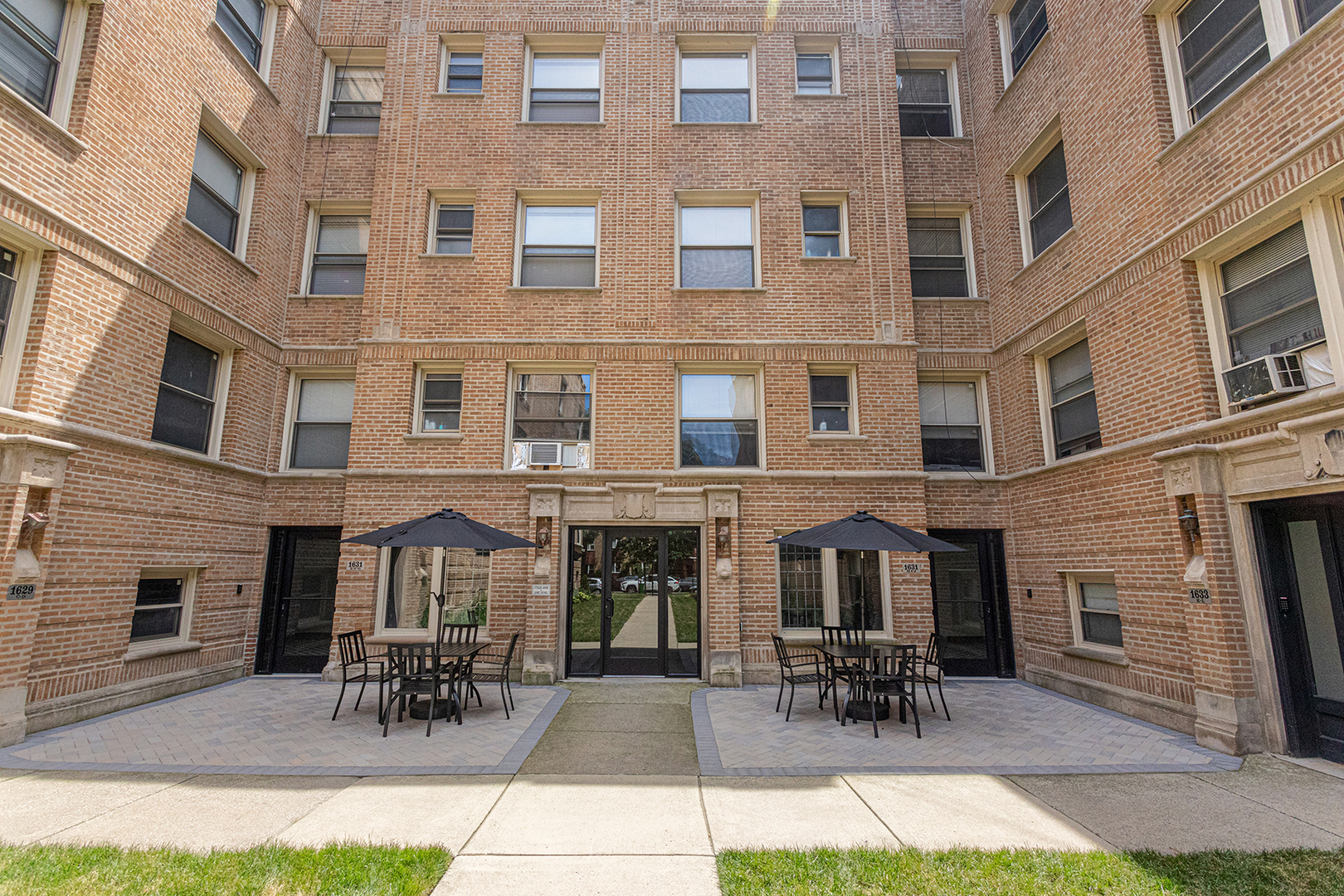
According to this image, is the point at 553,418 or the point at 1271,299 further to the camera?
the point at 553,418

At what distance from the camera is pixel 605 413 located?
10.2 metres

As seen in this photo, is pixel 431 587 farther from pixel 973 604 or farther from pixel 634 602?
pixel 973 604

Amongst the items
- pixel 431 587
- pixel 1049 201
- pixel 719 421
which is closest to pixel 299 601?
pixel 431 587

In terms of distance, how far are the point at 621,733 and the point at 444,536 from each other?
3.29 meters

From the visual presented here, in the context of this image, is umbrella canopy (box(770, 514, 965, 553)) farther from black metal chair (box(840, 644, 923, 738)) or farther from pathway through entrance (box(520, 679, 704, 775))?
pathway through entrance (box(520, 679, 704, 775))

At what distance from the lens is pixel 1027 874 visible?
378cm

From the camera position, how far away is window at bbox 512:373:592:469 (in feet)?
33.1

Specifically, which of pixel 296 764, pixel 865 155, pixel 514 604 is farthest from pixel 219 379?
pixel 865 155

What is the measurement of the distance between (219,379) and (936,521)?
13.0 metres

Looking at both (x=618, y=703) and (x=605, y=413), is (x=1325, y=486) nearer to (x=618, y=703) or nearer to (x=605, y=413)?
(x=618, y=703)

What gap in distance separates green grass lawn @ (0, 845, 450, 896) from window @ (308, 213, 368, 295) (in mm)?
9785

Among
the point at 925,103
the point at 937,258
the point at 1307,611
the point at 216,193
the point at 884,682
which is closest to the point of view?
the point at 1307,611

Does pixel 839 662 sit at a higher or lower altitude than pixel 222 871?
higher

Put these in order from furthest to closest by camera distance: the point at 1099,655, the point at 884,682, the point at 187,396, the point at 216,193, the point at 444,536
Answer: the point at 216,193
the point at 187,396
the point at 1099,655
the point at 444,536
the point at 884,682
